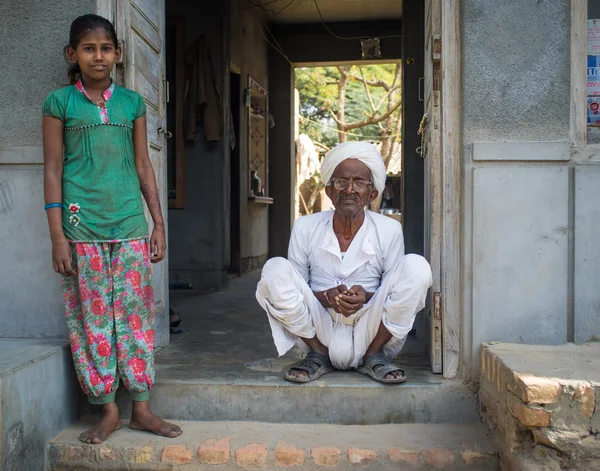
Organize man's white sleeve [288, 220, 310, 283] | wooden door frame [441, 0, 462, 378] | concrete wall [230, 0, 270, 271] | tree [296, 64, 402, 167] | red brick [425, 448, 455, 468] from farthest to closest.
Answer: tree [296, 64, 402, 167] < concrete wall [230, 0, 270, 271] < man's white sleeve [288, 220, 310, 283] < wooden door frame [441, 0, 462, 378] < red brick [425, 448, 455, 468]

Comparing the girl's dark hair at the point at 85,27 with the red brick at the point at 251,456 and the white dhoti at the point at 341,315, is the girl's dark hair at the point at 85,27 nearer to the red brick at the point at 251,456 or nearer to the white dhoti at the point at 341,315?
the white dhoti at the point at 341,315

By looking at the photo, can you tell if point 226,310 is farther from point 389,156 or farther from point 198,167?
point 389,156

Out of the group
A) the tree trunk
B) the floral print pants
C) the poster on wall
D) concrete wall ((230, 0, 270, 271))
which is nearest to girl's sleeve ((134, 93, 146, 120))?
the floral print pants

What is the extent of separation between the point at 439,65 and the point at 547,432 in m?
1.90

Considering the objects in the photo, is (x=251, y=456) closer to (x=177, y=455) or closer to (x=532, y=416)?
(x=177, y=455)

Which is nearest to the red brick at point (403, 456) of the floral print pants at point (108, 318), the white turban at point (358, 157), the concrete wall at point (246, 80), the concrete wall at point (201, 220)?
the floral print pants at point (108, 318)

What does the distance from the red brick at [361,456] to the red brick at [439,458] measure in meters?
0.24

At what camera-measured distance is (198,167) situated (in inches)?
281

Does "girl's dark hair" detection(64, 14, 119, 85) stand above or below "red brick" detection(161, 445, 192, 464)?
above

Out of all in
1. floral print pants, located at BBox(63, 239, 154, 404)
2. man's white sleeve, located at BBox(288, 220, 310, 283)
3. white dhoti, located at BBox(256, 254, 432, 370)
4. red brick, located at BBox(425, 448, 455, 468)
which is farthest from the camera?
man's white sleeve, located at BBox(288, 220, 310, 283)

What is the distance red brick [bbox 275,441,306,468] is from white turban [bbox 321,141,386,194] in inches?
58.6

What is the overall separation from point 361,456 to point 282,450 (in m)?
0.36

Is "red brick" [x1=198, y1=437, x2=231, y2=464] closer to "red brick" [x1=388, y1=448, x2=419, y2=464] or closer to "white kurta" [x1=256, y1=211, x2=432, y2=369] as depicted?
"white kurta" [x1=256, y1=211, x2=432, y2=369]

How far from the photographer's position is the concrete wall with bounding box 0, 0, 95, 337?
127 inches
